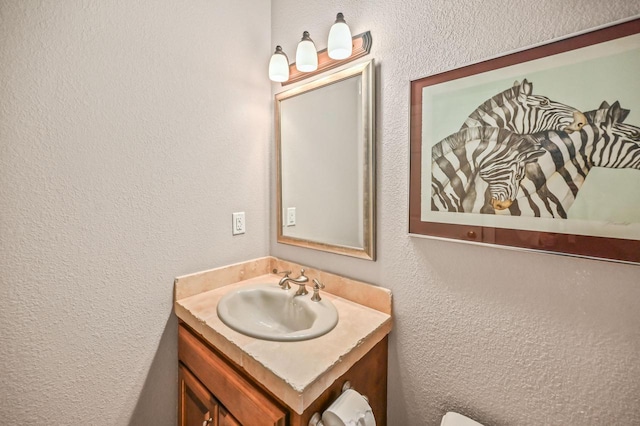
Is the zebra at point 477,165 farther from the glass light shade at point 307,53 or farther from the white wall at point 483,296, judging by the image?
the glass light shade at point 307,53

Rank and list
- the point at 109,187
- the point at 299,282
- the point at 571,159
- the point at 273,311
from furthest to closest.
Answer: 1. the point at 273,311
2. the point at 299,282
3. the point at 109,187
4. the point at 571,159

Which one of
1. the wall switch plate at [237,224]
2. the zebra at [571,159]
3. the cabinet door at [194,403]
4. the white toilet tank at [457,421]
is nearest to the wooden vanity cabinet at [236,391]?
the cabinet door at [194,403]

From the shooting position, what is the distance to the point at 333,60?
1.20 metres

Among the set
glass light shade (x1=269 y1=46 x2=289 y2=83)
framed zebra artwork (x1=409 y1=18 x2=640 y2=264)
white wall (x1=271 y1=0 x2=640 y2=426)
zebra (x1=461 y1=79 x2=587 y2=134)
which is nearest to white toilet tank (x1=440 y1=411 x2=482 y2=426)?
white wall (x1=271 y1=0 x2=640 y2=426)

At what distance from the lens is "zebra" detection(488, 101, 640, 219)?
67 centimetres

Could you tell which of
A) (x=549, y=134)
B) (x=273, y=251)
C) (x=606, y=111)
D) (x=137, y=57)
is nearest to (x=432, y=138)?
(x=549, y=134)

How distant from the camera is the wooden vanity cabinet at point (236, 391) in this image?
2.57ft

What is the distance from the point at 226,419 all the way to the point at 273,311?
43 cm

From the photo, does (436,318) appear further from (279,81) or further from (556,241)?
(279,81)

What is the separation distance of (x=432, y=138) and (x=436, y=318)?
0.63m

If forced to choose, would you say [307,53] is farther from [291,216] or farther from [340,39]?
[291,216]

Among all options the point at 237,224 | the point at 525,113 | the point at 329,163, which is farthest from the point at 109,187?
the point at 525,113

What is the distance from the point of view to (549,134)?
2.48 ft

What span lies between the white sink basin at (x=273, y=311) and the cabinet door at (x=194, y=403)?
28cm
